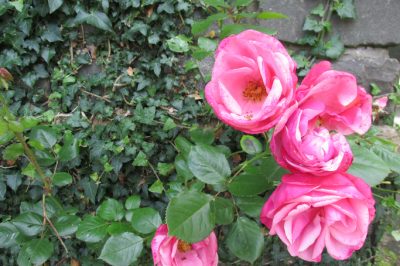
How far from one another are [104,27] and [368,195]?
119cm

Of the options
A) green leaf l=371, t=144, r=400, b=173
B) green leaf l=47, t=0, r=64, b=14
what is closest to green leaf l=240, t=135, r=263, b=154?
green leaf l=371, t=144, r=400, b=173

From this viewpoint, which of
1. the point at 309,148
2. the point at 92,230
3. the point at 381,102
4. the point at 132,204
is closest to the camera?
the point at 309,148

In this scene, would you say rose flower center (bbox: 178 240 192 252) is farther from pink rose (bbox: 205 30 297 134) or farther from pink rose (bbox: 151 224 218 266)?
pink rose (bbox: 205 30 297 134)

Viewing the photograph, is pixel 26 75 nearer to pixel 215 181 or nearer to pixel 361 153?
pixel 215 181

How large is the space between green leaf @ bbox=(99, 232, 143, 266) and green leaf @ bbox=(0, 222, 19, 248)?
0.34 metres

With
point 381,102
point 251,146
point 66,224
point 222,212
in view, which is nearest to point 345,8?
point 381,102

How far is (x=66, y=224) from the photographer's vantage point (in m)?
1.07

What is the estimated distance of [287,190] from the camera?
22.3 inches

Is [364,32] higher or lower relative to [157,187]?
higher

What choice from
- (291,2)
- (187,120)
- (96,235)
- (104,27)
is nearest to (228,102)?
(96,235)

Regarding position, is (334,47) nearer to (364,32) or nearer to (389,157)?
(364,32)

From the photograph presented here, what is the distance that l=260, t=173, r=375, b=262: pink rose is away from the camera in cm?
55

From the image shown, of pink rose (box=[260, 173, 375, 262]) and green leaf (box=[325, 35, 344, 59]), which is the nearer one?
pink rose (box=[260, 173, 375, 262])

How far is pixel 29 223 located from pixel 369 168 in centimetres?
95
